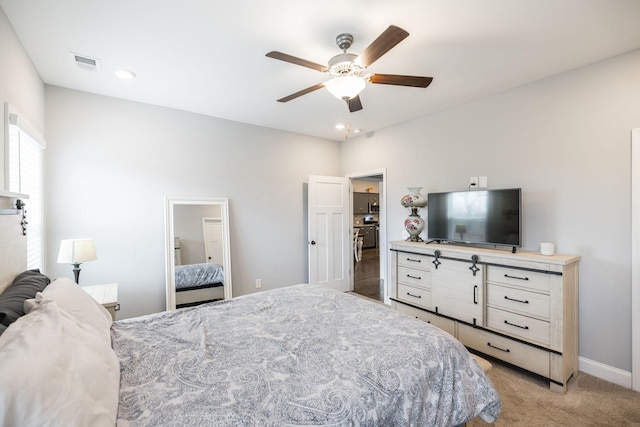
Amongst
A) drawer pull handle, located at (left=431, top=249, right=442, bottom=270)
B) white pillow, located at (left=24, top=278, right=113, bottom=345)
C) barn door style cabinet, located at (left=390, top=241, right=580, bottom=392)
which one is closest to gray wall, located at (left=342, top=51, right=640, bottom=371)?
barn door style cabinet, located at (left=390, top=241, right=580, bottom=392)

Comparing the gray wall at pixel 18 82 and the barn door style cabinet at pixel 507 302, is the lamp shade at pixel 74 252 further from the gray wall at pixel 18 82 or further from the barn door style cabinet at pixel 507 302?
the barn door style cabinet at pixel 507 302

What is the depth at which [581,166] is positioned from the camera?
8.07ft

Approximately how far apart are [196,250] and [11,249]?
1926mm

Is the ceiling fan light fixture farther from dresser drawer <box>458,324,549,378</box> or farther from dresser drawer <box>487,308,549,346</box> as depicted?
dresser drawer <box>458,324,549,378</box>

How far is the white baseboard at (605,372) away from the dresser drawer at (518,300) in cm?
68

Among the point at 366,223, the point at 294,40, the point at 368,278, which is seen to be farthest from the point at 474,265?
the point at 366,223

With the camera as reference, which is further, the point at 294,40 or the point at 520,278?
the point at 520,278

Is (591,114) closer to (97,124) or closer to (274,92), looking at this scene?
(274,92)

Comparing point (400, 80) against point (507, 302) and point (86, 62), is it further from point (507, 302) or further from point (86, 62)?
point (86, 62)

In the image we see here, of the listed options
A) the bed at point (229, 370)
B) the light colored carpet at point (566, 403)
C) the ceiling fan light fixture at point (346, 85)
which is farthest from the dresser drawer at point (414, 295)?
the ceiling fan light fixture at point (346, 85)

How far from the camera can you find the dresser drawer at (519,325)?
2.27 m

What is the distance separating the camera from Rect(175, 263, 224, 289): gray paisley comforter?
3398 millimetres

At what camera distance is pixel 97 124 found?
2.98 meters

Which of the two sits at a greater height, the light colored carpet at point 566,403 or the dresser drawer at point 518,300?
the dresser drawer at point 518,300
